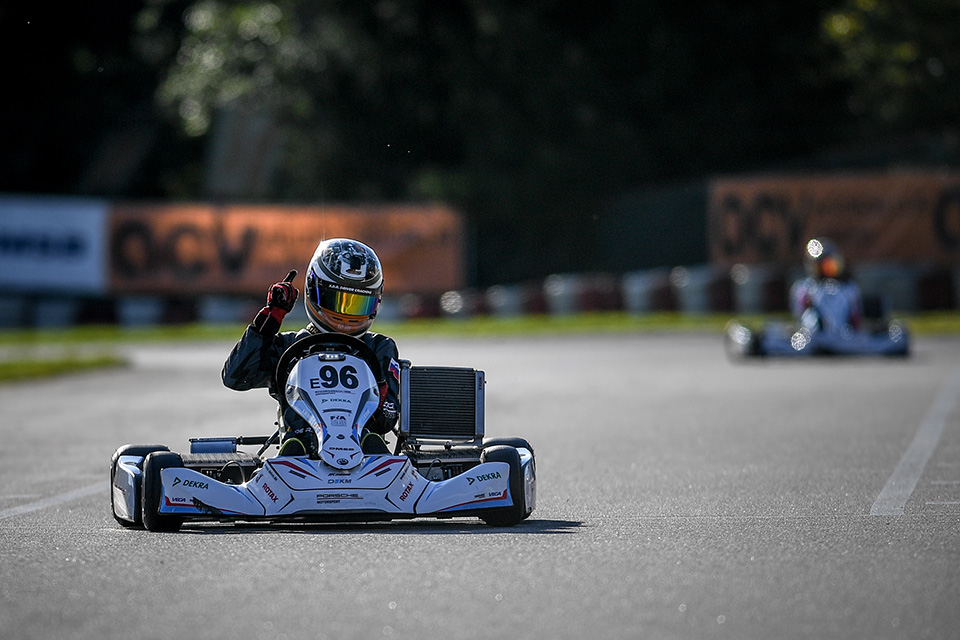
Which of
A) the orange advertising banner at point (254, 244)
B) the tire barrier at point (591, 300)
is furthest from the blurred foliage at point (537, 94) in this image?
the tire barrier at point (591, 300)

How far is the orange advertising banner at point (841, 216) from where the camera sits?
2873cm

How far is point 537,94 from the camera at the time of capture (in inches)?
1511

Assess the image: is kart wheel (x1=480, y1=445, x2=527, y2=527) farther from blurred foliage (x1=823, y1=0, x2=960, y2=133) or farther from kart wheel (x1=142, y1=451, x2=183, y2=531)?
blurred foliage (x1=823, y1=0, x2=960, y2=133)

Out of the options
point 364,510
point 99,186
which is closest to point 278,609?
point 364,510

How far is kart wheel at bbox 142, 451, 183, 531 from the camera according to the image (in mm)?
6898

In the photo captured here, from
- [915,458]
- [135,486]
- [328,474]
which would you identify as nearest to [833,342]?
[915,458]

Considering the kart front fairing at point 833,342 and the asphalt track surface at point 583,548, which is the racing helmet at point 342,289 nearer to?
the asphalt track surface at point 583,548

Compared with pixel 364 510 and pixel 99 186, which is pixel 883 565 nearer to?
pixel 364 510

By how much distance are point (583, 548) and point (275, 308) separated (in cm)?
180

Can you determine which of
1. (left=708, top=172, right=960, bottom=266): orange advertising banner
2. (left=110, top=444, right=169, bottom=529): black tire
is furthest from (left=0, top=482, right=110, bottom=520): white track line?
(left=708, top=172, right=960, bottom=266): orange advertising banner

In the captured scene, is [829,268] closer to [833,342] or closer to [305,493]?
[833,342]

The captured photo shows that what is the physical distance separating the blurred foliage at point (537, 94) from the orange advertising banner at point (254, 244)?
9.25ft

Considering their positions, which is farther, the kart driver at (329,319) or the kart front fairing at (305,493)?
the kart driver at (329,319)

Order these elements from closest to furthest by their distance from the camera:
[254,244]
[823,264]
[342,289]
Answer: [342,289]
[823,264]
[254,244]
